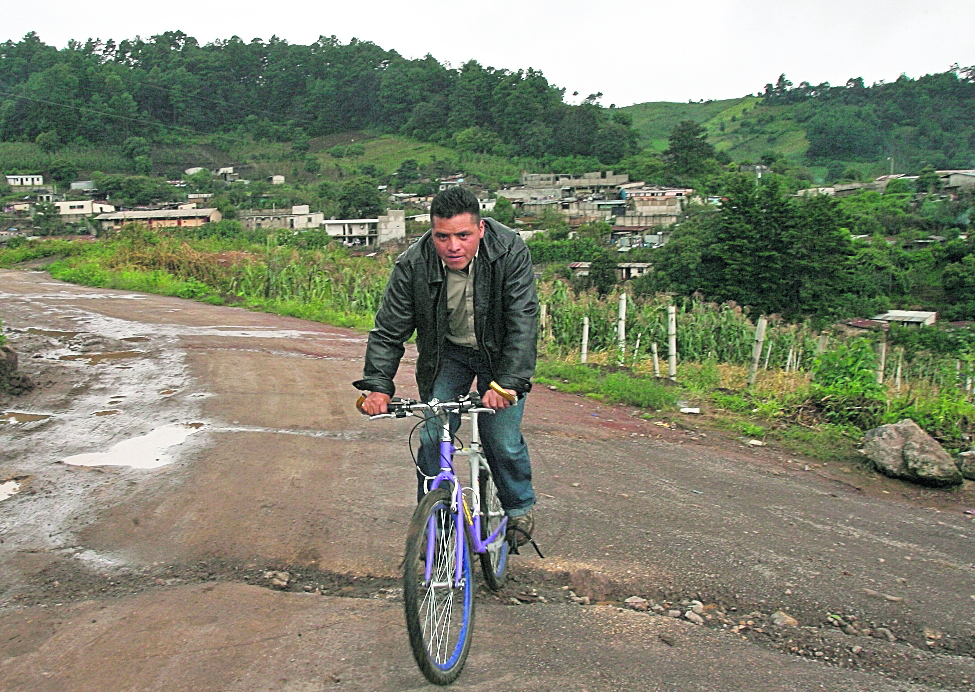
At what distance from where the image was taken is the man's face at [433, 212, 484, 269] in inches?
130

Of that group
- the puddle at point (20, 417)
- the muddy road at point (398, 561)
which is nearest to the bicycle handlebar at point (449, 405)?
the muddy road at point (398, 561)

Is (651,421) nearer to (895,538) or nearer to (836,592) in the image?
(895,538)

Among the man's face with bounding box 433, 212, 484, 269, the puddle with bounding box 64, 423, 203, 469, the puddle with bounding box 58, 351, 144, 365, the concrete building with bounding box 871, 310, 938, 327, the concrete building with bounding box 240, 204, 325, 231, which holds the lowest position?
the concrete building with bounding box 871, 310, 938, 327

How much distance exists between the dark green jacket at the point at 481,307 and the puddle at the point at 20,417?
4.53 meters

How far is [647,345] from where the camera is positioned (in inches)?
515

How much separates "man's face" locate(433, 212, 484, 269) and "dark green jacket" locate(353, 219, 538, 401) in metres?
0.08

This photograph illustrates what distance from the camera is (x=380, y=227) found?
49.6 m

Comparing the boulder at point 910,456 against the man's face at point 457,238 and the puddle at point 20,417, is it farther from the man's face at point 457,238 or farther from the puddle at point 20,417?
the puddle at point 20,417

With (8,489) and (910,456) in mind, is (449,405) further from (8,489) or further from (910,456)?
(910,456)

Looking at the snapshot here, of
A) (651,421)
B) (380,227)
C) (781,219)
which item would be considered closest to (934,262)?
(781,219)

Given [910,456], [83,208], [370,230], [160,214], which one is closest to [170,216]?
[160,214]

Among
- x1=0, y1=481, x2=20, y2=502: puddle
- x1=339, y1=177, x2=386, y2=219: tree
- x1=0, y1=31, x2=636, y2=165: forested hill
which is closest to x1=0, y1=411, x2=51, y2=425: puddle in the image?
x1=0, y1=481, x2=20, y2=502: puddle

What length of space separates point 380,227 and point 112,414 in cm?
4364

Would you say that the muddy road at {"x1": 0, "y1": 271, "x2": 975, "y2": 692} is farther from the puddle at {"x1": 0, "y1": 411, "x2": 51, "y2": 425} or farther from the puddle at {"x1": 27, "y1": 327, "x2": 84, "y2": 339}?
the puddle at {"x1": 27, "y1": 327, "x2": 84, "y2": 339}
